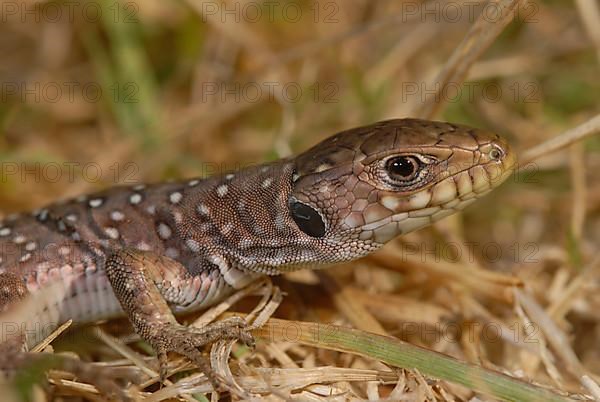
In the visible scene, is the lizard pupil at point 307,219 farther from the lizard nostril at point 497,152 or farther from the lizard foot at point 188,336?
the lizard nostril at point 497,152

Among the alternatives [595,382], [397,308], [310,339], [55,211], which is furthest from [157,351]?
[595,382]

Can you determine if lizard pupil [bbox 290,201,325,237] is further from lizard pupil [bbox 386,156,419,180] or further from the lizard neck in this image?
lizard pupil [bbox 386,156,419,180]

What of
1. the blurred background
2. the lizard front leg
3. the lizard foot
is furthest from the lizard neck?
the blurred background

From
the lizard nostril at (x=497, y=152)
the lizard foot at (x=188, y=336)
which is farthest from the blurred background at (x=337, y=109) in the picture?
the lizard nostril at (x=497, y=152)

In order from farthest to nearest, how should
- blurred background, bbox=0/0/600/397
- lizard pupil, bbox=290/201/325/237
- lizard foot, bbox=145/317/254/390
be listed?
blurred background, bbox=0/0/600/397 → lizard pupil, bbox=290/201/325/237 → lizard foot, bbox=145/317/254/390

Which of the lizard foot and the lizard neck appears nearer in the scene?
the lizard foot

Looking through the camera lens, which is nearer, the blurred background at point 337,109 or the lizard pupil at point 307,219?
the lizard pupil at point 307,219

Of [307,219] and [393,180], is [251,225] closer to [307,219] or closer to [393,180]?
[307,219]
